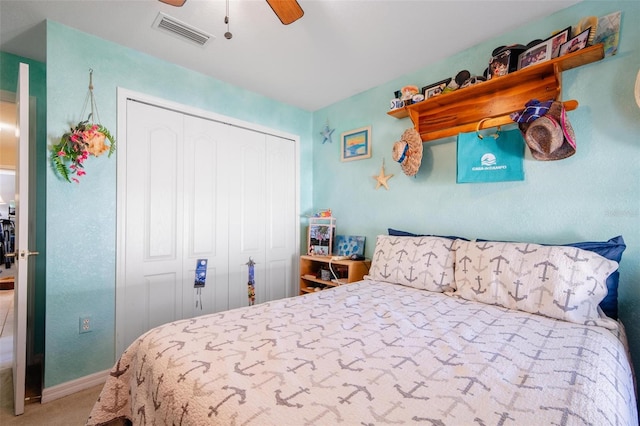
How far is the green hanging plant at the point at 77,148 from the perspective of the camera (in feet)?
6.13

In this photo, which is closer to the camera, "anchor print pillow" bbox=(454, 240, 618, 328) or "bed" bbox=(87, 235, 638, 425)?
"bed" bbox=(87, 235, 638, 425)

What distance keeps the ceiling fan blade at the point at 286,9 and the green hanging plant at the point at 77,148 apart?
1.41m

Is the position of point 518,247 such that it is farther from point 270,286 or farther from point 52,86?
point 52,86

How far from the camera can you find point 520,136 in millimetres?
1863

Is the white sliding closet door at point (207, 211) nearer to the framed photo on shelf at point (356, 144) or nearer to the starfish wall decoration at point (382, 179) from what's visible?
the framed photo on shelf at point (356, 144)

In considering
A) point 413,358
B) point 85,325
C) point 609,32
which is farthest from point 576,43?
point 85,325

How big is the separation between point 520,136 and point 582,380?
4.95ft

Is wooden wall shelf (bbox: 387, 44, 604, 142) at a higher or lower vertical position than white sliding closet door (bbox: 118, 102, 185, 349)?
higher

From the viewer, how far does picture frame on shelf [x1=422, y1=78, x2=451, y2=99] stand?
2.21 meters

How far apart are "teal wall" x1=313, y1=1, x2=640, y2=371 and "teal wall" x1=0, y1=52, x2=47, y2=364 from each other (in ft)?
8.89

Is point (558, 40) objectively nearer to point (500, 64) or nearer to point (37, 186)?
point (500, 64)

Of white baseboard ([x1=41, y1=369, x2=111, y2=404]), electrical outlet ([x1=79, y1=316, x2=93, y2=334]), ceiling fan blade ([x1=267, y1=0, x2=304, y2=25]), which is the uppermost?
ceiling fan blade ([x1=267, y1=0, x2=304, y2=25])

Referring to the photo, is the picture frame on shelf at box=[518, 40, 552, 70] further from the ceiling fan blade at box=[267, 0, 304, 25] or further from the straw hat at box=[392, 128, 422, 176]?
the ceiling fan blade at box=[267, 0, 304, 25]

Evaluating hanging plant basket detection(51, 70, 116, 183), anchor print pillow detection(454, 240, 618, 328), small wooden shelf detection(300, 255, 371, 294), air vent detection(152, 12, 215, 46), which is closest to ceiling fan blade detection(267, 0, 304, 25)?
air vent detection(152, 12, 215, 46)
